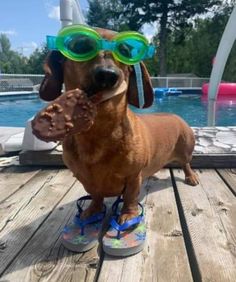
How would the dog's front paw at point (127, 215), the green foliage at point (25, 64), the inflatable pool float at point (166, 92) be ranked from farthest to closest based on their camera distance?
the green foliage at point (25, 64)
the inflatable pool float at point (166, 92)
the dog's front paw at point (127, 215)

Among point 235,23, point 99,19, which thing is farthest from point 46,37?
point 99,19

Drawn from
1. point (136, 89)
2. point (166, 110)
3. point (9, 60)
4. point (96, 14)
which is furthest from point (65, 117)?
point (9, 60)

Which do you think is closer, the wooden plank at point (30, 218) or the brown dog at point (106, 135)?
the brown dog at point (106, 135)

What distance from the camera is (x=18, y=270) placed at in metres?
1.33

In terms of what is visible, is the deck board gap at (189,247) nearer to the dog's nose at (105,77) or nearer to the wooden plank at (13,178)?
the dog's nose at (105,77)

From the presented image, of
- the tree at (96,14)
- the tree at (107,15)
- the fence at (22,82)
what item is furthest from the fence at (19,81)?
the tree at (96,14)

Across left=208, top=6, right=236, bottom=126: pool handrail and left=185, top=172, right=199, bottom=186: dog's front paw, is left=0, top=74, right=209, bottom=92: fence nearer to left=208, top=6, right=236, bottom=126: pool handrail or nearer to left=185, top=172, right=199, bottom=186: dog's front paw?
left=208, top=6, right=236, bottom=126: pool handrail

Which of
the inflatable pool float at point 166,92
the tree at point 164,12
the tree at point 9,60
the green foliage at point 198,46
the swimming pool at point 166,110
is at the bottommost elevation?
the tree at point 9,60

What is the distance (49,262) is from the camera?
1389 mm

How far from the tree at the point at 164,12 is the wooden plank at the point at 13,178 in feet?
70.1

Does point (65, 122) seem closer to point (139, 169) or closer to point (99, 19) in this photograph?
point (139, 169)

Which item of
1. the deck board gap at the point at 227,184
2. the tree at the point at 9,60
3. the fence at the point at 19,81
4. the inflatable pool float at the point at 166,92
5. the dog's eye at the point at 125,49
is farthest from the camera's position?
the tree at the point at 9,60

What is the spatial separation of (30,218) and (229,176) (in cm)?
139

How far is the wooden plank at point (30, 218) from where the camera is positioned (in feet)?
4.90
